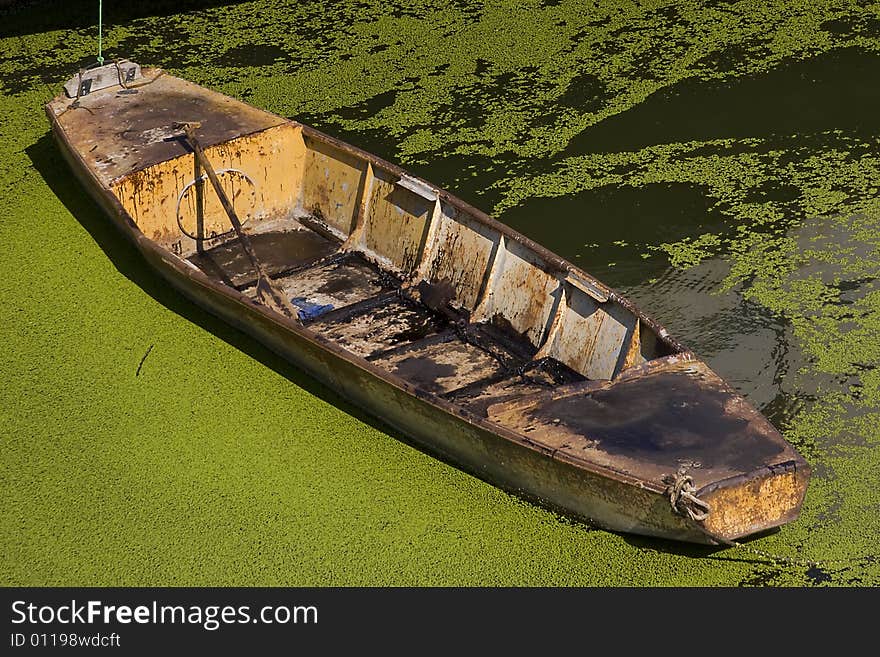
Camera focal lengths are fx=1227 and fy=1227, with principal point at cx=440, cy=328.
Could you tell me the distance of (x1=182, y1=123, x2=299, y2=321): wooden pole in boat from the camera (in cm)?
634

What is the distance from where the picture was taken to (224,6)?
9.91m

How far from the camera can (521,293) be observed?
609 cm

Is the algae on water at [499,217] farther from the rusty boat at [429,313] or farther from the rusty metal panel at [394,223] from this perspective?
the rusty metal panel at [394,223]

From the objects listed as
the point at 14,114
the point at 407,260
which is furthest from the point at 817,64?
the point at 14,114

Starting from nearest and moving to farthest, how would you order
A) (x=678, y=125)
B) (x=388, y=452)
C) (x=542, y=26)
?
(x=388, y=452), (x=678, y=125), (x=542, y=26)

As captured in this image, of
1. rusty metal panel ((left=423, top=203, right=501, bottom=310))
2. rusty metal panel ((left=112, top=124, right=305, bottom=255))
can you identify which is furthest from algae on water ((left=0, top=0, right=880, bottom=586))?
rusty metal panel ((left=423, top=203, right=501, bottom=310))

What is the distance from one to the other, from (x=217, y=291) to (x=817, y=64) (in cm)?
502

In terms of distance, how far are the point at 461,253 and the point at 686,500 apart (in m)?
2.26

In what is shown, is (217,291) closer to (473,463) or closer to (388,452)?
(388,452)

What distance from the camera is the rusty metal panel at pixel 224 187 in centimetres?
693

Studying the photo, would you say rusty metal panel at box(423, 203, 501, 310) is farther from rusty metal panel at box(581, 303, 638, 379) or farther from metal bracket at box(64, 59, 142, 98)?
metal bracket at box(64, 59, 142, 98)

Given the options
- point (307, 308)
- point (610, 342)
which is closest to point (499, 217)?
point (307, 308)

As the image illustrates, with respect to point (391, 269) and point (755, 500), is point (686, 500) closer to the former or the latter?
point (755, 500)

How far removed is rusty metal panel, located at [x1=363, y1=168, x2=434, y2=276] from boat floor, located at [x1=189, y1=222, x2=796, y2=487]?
0.36 ft
